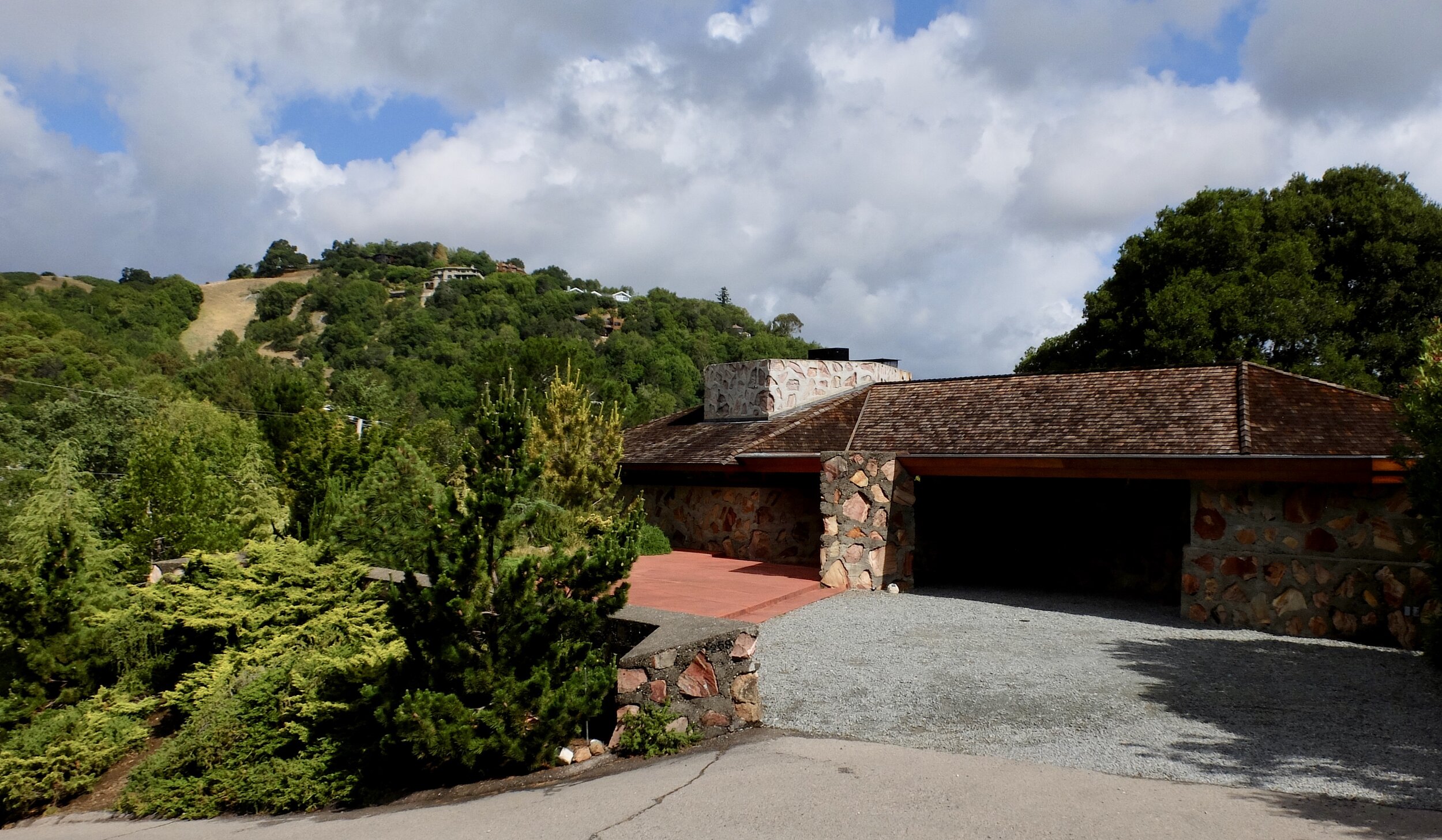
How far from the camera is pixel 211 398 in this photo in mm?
46719

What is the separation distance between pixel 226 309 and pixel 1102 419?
325 ft

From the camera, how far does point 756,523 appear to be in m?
15.9

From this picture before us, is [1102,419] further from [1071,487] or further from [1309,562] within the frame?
[1071,487]

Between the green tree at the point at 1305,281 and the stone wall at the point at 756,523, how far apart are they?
12263mm

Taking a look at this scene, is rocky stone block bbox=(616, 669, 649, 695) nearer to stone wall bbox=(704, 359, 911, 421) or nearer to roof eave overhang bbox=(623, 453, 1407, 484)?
roof eave overhang bbox=(623, 453, 1407, 484)

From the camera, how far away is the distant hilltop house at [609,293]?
86.6m

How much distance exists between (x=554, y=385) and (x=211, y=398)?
39289mm

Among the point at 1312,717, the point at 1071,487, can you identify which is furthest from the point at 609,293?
the point at 1312,717

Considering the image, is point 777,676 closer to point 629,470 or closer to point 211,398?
point 629,470

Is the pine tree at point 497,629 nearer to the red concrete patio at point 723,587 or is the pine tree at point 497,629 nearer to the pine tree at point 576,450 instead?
the red concrete patio at point 723,587

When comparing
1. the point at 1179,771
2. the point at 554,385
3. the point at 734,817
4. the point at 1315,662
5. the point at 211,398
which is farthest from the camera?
the point at 211,398

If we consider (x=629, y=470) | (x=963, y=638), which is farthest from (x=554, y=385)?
(x=963, y=638)

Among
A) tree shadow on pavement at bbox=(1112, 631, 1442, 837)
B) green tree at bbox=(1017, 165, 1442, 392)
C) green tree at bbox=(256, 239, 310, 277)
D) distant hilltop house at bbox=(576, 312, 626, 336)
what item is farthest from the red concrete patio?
green tree at bbox=(256, 239, 310, 277)

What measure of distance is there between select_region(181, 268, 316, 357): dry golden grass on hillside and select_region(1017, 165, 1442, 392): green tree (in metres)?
71.4
